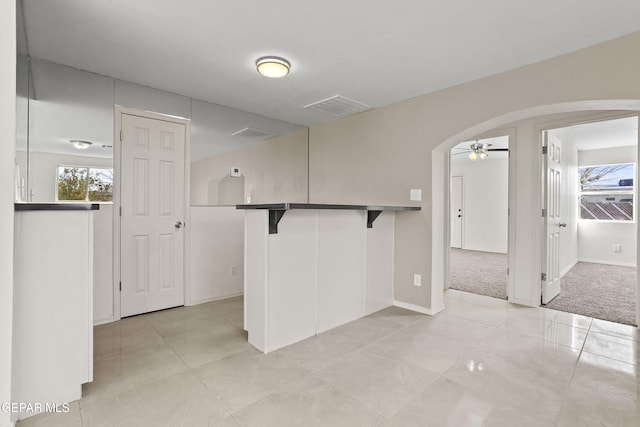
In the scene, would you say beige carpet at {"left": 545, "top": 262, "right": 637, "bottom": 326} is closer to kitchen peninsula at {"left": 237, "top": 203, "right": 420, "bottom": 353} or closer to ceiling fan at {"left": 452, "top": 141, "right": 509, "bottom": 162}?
kitchen peninsula at {"left": 237, "top": 203, "right": 420, "bottom": 353}

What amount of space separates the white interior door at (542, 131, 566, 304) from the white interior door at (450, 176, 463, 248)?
436 cm

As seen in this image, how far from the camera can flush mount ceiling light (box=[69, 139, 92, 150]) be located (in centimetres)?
278

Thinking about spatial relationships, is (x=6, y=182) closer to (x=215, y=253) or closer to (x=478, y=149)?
(x=215, y=253)

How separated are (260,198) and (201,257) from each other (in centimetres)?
115

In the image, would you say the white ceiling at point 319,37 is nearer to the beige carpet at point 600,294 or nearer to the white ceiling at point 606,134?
the beige carpet at point 600,294

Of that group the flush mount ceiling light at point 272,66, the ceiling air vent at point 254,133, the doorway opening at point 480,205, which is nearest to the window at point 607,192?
the doorway opening at point 480,205

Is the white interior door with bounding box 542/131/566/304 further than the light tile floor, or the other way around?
the white interior door with bounding box 542/131/566/304

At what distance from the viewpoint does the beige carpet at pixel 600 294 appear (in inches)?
131

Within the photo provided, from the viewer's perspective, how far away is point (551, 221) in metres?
3.71

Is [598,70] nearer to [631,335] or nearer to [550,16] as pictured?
[550,16]

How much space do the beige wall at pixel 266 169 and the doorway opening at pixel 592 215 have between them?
122 inches

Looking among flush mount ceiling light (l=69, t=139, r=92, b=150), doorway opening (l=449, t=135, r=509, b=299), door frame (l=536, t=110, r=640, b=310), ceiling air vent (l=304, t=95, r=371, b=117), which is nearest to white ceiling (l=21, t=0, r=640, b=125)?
ceiling air vent (l=304, t=95, r=371, b=117)

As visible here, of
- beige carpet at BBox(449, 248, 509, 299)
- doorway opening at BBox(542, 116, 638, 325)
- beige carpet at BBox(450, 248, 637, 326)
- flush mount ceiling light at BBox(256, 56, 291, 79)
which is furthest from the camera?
beige carpet at BBox(449, 248, 509, 299)

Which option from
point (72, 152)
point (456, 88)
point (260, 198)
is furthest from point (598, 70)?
point (72, 152)
